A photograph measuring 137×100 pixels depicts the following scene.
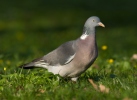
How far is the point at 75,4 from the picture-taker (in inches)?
982

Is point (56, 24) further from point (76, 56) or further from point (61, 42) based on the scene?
point (76, 56)

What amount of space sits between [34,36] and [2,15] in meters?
4.80

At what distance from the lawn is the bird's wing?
19 centimetres

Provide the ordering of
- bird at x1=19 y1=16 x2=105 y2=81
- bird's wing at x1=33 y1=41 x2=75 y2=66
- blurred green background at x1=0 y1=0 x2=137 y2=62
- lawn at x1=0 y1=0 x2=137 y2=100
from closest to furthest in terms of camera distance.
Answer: lawn at x1=0 y1=0 x2=137 y2=100 → bird at x1=19 y1=16 x2=105 y2=81 → bird's wing at x1=33 y1=41 x2=75 y2=66 → blurred green background at x1=0 y1=0 x2=137 y2=62

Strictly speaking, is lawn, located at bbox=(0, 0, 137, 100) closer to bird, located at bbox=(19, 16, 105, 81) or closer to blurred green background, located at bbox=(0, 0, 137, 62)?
blurred green background, located at bbox=(0, 0, 137, 62)

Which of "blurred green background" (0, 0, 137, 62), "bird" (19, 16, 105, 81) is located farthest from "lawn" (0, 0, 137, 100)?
"bird" (19, 16, 105, 81)

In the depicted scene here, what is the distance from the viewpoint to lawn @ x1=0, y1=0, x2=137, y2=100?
269 inches

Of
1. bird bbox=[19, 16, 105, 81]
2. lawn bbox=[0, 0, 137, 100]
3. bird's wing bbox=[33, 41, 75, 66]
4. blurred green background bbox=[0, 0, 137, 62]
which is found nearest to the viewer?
lawn bbox=[0, 0, 137, 100]

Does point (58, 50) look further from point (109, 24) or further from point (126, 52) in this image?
point (109, 24)

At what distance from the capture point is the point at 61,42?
50.7 feet

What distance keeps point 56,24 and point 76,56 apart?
Answer: 40.3 feet

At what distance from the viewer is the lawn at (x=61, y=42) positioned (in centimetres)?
683

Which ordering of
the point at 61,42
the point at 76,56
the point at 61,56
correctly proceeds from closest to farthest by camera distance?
the point at 76,56 → the point at 61,56 → the point at 61,42

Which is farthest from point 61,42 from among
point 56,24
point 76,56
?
point 76,56
